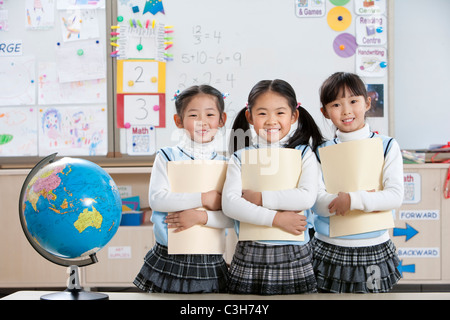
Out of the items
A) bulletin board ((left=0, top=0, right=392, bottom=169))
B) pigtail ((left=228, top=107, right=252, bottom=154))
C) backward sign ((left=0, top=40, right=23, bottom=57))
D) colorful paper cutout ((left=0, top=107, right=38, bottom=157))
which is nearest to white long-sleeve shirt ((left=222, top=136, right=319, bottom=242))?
pigtail ((left=228, top=107, right=252, bottom=154))

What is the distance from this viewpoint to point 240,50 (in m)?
2.78

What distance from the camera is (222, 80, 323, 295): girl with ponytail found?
52.1 inches

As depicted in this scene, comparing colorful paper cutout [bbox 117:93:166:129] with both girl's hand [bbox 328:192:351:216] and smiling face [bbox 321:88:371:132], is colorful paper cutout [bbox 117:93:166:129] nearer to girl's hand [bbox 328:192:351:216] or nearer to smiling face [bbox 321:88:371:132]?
smiling face [bbox 321:88:371:132]

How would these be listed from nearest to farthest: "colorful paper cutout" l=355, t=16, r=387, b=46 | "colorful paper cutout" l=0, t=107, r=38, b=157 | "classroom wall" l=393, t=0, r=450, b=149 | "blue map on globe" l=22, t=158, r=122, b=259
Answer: "blue map on globe" l=22, t=158, r=122, b=259
"colorful paper cutout" l=355, t=16, r=387, b=46
"colorful paper cutout" l=0, t=107, r=38, b=157
"classroom wall" l=393, t=0, r=450, b=149

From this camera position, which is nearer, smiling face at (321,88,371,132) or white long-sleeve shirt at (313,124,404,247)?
white long-sleeve shirt at (313,124,404,247)

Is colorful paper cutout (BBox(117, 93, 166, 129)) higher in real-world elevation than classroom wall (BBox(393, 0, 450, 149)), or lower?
lower

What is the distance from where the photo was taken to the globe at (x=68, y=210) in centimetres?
108

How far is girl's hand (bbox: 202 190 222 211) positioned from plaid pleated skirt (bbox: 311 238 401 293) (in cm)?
37

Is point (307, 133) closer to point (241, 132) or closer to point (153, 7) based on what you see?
point (241, 132)

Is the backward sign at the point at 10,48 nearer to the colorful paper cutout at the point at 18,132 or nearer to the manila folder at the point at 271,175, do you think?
the colorful paper cutout at the point at 18,132

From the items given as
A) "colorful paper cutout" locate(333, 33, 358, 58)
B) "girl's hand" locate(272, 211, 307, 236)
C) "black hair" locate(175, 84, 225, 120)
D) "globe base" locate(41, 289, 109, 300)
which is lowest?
"globe base" locate(41, 289, 109, 300)

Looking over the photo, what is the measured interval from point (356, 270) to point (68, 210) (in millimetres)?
858
